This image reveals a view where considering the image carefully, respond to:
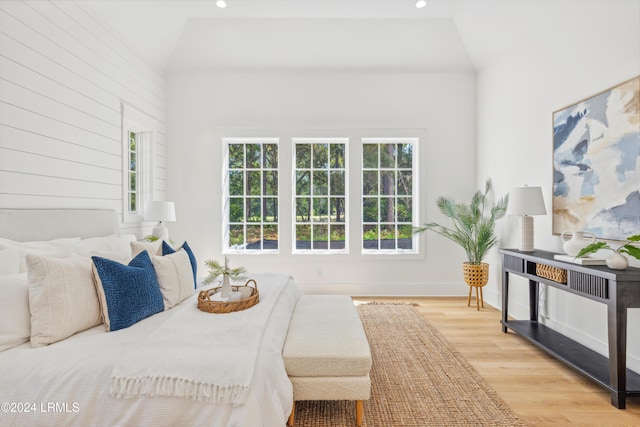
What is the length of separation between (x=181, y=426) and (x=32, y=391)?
2.22 ft

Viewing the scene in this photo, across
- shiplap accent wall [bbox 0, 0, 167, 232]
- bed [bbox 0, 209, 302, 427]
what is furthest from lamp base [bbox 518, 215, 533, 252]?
shiplap accent wall [bbox 0, 0, 167, 232]

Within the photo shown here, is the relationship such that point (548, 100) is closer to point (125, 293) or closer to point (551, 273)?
point (551, 273)

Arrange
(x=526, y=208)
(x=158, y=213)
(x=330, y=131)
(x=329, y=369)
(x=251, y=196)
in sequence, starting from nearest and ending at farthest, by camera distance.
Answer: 1. (x=329, y=369)
2. (x=526, y=208)
3. (x=158, y=213)
4. (x=330, y=131)
5. (x=251, y=196)

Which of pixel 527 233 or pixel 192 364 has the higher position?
pixel 527 233

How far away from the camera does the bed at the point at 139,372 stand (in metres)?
1.42

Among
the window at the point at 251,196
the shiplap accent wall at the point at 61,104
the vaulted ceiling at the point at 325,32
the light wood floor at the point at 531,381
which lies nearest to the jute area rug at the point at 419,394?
the light wood floor at the point at 531,381

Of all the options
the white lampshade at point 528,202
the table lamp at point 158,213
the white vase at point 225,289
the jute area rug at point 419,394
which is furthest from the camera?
the table lamp at point 158,213

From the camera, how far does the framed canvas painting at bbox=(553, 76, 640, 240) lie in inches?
91.0

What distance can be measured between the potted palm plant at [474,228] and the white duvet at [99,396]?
3.10 meters

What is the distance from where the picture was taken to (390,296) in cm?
453

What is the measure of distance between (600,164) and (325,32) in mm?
3195

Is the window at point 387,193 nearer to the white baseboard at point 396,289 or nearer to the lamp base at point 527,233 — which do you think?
the white baseboard at point 396,289

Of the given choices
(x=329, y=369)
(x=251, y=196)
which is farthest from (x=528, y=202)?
(x=251, y=196)
